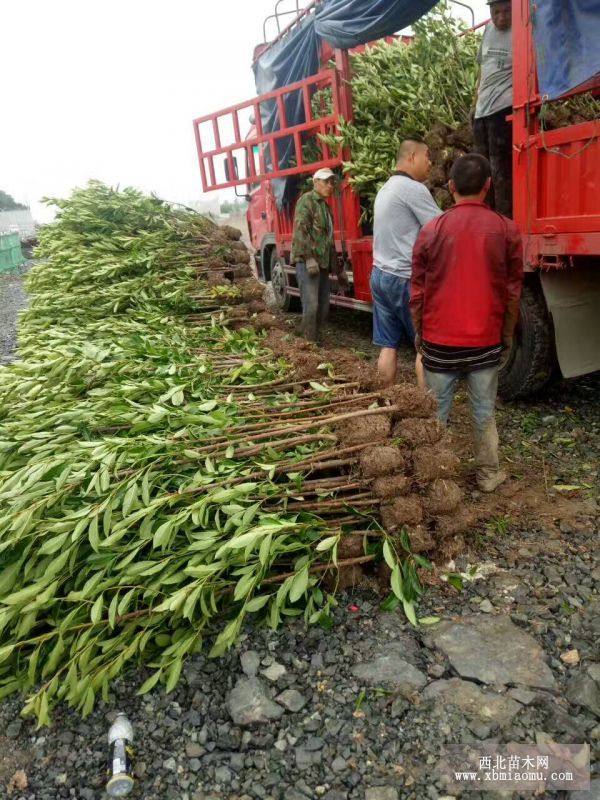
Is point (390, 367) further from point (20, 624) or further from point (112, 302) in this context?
point (20, 624)

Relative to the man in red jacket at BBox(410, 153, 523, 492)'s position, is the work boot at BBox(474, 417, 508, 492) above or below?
below

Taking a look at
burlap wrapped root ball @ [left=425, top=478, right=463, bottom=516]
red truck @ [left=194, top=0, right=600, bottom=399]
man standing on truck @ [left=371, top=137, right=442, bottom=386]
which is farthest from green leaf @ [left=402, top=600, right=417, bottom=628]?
red truck @ [left=194, top=0, right=600, bottom=399]

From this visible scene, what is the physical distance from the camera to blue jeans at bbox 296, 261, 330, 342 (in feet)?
21.7

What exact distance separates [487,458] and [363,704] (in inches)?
71.3

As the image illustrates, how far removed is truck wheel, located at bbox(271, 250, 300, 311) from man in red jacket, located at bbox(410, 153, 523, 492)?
5.45 m

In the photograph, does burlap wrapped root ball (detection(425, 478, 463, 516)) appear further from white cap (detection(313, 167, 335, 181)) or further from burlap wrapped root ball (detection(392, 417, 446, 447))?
white cap (detection(313, 167, 335, 181))

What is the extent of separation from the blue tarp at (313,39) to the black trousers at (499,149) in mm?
1341

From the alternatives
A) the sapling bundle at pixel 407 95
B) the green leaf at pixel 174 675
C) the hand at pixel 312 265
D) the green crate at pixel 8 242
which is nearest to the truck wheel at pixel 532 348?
the sapling bundle at pixel 407 95

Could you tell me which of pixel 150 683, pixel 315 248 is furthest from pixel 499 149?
pixel 150 683

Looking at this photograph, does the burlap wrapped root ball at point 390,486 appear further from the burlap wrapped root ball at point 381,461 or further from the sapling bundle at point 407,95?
the sapling bundle at point 407,95

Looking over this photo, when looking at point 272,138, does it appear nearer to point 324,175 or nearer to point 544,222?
point 324,175

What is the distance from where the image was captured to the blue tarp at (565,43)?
3318mm

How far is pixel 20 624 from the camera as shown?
2.28 metres

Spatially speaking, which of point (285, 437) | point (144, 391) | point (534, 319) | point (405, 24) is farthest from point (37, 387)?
point (405, 24)
